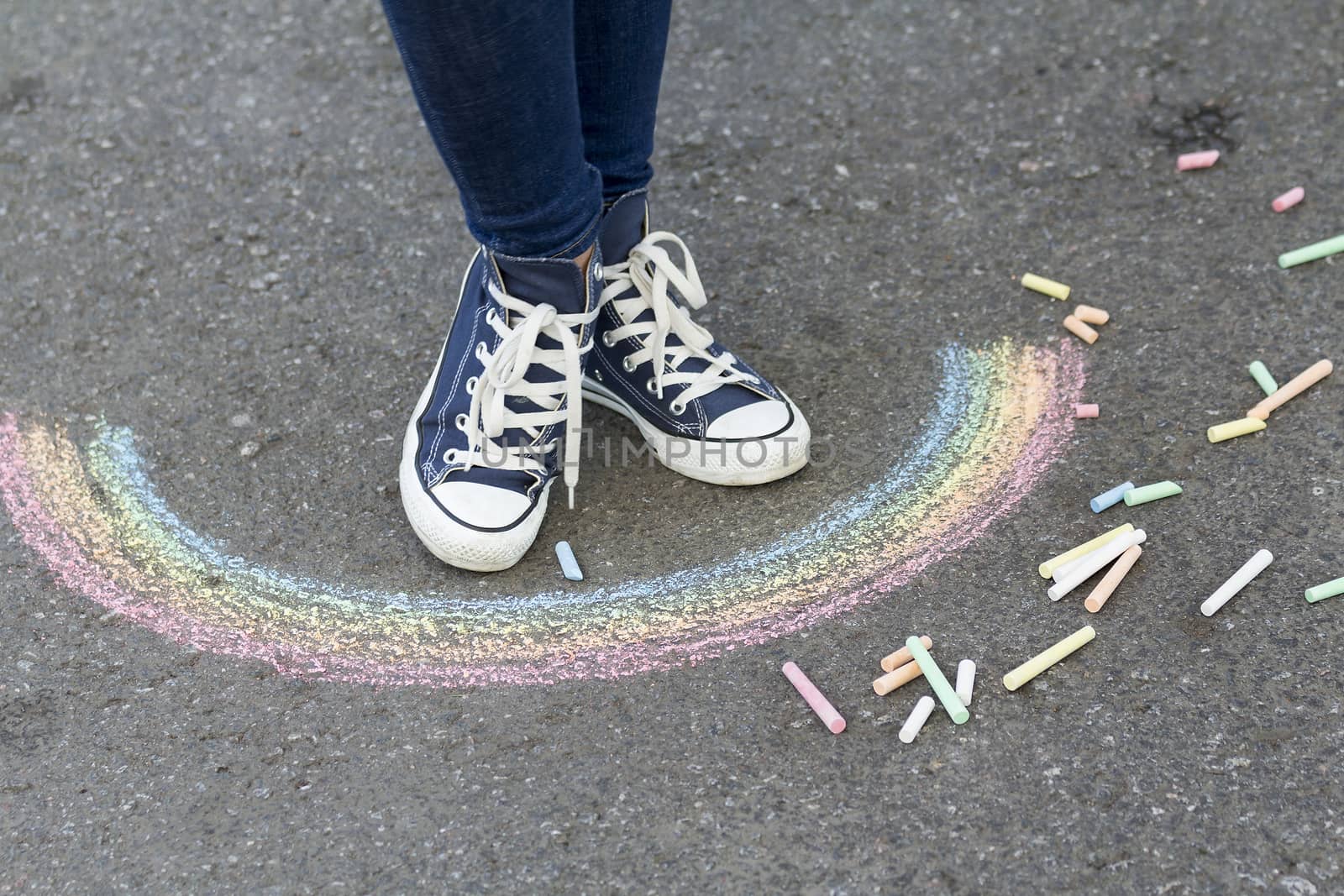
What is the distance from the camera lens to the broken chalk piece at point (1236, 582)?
1.95 m

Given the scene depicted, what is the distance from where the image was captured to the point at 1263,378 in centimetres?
233

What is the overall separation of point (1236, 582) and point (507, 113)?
1.47 meters

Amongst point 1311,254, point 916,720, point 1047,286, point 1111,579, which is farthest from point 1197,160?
point 916,720

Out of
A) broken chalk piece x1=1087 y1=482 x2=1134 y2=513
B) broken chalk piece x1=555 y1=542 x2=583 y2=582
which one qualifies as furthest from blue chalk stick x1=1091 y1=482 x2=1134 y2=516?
broken chalk piece x1=555 y1=542 x2=583 y2=582

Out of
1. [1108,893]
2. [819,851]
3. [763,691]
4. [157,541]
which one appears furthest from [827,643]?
[157,541]

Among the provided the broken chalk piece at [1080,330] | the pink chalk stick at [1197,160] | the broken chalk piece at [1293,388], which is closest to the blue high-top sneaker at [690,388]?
the broken chalk piece at [1080,330]

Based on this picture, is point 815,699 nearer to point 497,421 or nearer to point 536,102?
point 497,421

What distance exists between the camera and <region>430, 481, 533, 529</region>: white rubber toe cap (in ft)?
6.79

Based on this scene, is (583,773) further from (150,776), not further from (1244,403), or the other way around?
(1244,403)

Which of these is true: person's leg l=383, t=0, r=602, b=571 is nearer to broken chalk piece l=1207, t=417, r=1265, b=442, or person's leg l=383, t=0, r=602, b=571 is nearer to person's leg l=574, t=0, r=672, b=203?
person's leg l=574, t=0, r=672, b=203

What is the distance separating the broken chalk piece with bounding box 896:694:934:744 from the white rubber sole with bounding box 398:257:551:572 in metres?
0.77

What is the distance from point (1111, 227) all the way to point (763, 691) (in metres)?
1.57

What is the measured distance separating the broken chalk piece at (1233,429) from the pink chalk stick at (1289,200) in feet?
2.50

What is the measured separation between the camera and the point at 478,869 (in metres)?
1.68
